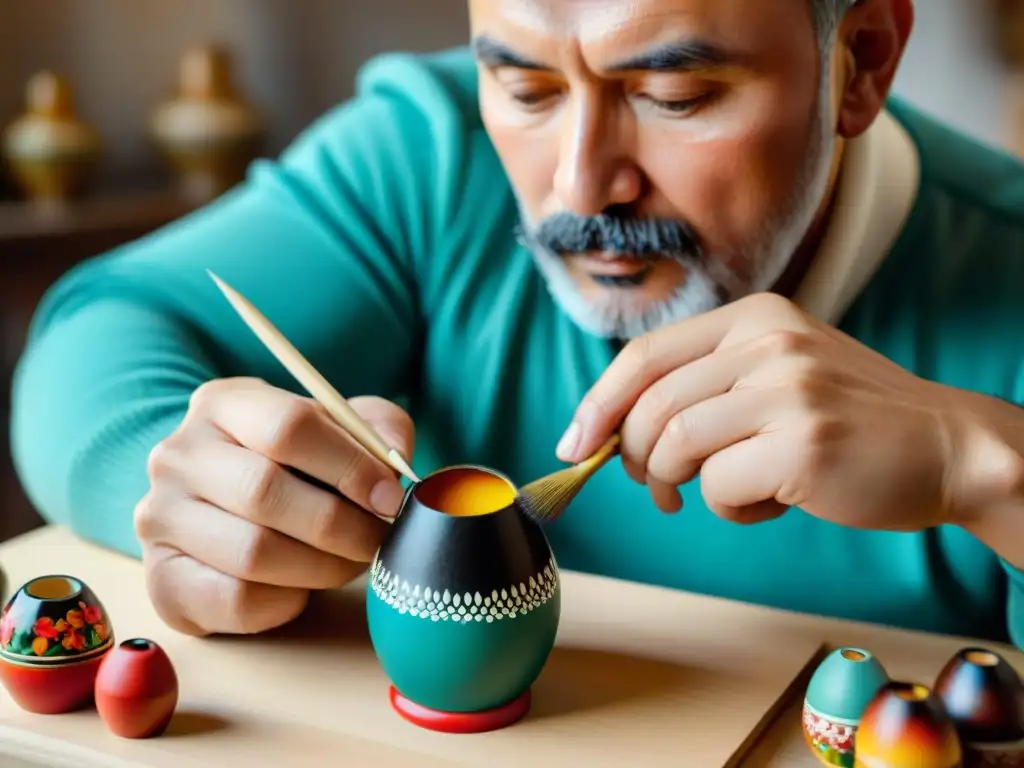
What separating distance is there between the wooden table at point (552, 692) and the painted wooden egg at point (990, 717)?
87mm

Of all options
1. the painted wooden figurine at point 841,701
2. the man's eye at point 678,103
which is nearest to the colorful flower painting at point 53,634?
the painted wooden figurine at point 841,701

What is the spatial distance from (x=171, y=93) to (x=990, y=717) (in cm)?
235

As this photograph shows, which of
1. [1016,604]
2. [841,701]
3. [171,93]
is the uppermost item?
[841,701]

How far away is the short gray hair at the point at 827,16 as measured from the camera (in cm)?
92

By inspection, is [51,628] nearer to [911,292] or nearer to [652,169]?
[652,169]

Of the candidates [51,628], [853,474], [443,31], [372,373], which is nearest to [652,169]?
[853,474]

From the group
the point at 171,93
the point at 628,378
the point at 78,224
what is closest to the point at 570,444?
the point at 628,378

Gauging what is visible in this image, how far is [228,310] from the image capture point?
43.1 inches

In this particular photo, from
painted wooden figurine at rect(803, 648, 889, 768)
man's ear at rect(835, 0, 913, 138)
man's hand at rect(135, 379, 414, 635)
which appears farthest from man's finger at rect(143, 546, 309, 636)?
man's ear at rect(835, 0, 913, 138)

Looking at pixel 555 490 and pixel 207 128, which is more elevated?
pixel 555 490

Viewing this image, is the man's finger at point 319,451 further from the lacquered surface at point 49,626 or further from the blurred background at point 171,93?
the blurred background at point 171,93

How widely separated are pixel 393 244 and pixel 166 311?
255mm

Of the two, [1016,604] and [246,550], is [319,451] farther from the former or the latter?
[1016,604]

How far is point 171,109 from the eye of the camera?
7.92 ft
